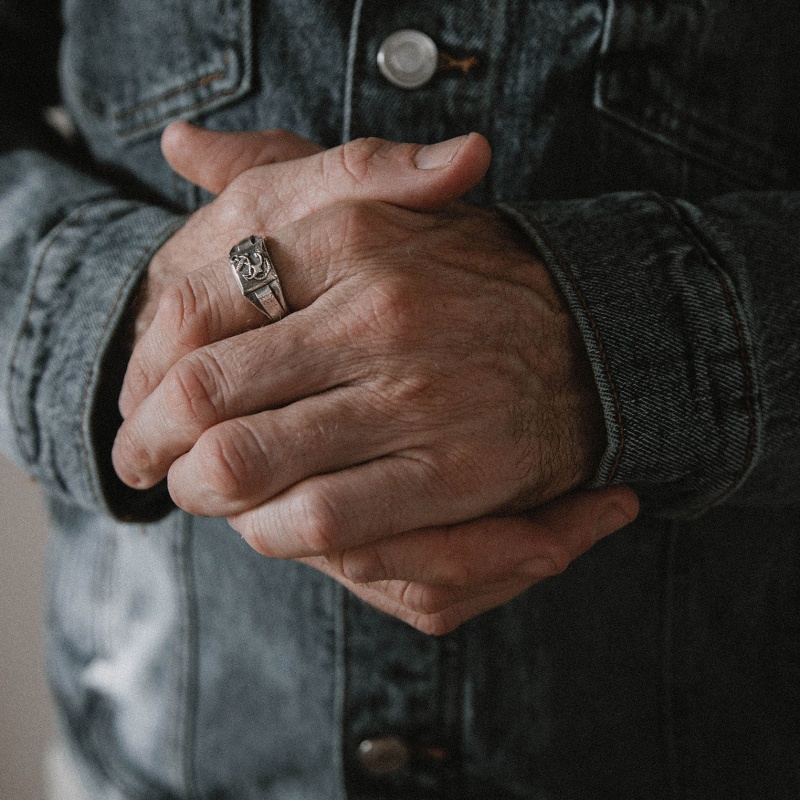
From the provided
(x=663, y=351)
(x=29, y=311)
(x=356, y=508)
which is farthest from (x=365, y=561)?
(x=29, y=311)

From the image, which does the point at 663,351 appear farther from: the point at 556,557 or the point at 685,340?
the point at 556,557

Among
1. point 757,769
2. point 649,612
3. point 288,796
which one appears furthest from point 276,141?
point 757,769

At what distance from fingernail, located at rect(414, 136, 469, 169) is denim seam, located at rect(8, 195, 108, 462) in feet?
1.23

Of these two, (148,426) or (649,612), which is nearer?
(148,426)

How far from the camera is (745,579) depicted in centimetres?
75

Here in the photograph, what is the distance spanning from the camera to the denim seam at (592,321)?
52 cm

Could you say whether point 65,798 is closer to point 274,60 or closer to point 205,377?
point 205,377

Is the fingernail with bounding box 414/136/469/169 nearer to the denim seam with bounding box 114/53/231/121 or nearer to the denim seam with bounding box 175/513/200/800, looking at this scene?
the denim seam with bounding box 114/53/231/121

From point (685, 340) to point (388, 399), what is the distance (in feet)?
0.79

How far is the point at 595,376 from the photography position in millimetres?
520

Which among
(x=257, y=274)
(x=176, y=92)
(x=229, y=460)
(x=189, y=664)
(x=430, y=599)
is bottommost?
(x=189, y=664)

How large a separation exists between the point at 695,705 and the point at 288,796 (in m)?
0.48

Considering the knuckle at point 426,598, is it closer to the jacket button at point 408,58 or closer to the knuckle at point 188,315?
the knuckle at point 188,315

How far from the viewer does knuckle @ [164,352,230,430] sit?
50cm
